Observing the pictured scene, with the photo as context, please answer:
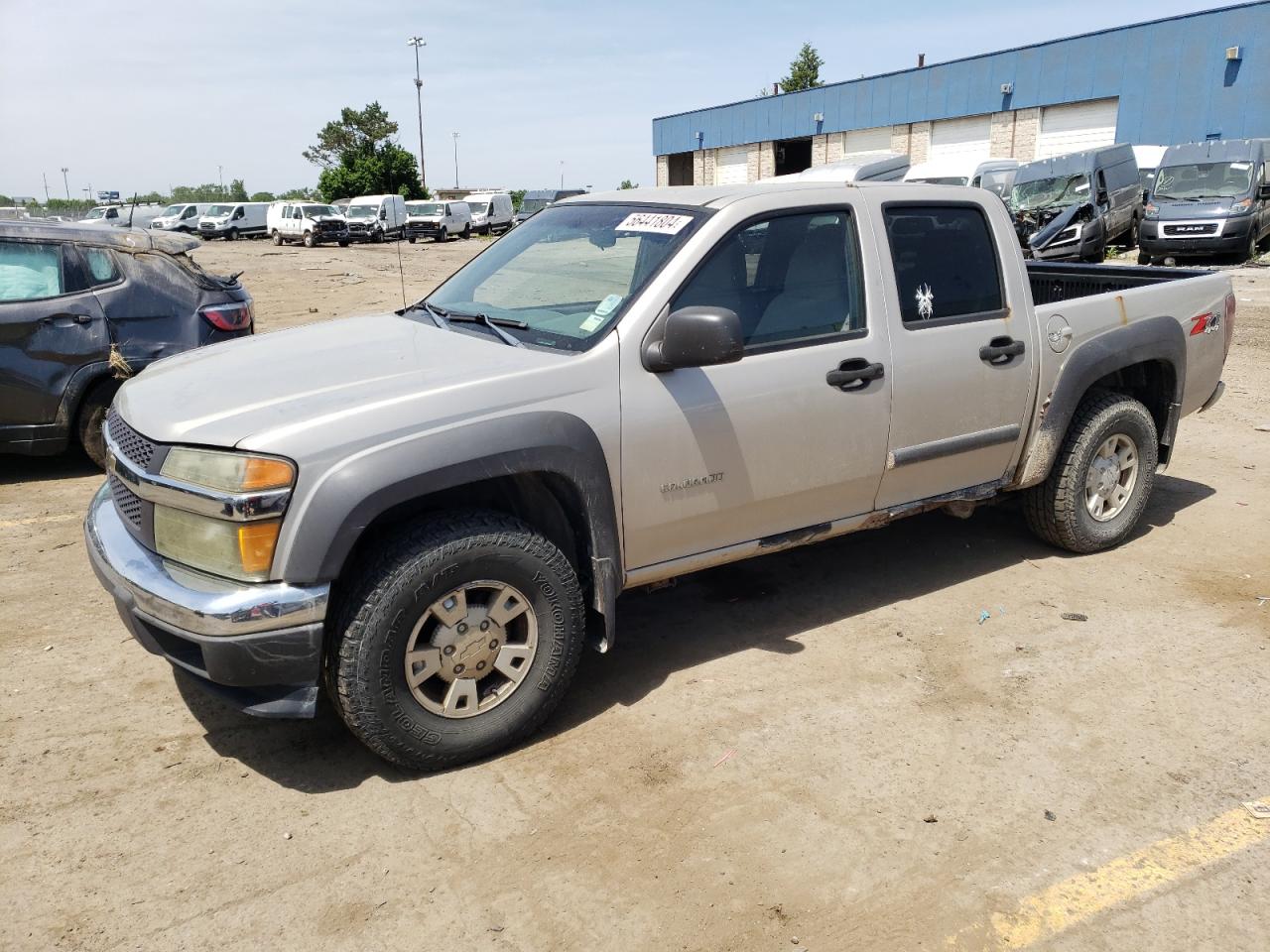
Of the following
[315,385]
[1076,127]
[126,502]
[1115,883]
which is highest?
[1076,127]

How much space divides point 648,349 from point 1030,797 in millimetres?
1911

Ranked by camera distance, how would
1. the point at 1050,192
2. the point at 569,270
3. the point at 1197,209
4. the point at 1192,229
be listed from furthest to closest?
the point at 1050,192, the point at 1197,209, the point at 1192,229, the point at 569,270

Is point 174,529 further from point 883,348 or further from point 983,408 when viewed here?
point 983,408

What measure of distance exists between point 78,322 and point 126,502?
12.5 feet

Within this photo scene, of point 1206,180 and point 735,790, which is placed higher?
point 1206,180

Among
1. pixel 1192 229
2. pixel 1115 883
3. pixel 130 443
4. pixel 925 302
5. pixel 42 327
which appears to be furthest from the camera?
pixel 1192 229

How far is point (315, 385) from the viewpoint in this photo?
133 inches

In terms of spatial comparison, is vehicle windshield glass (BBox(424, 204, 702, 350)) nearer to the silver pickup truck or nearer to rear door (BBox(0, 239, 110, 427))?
the silver pickup truck

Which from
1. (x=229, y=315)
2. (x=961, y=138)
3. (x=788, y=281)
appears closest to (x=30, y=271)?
(x=229, y=315)

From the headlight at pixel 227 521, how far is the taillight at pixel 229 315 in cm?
435

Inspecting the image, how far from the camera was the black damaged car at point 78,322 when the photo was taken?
653 centimetres

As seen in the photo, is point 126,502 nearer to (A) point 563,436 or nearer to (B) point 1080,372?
(A) point 563,436

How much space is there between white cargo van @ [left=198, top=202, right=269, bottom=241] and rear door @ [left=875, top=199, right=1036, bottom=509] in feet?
158

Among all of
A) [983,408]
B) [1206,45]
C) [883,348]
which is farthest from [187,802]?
[1206,45]
